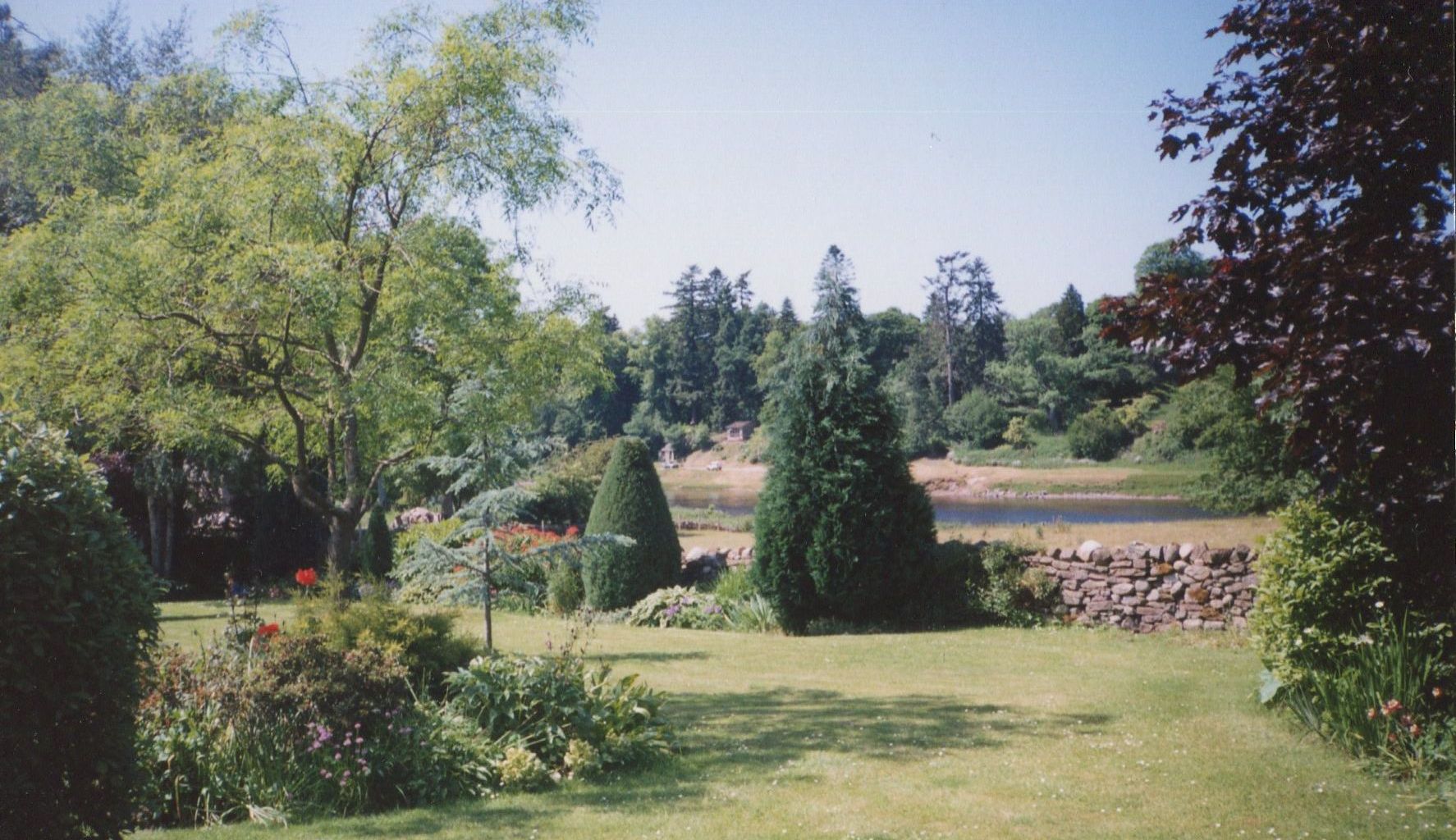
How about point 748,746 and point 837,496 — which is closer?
point 748,746

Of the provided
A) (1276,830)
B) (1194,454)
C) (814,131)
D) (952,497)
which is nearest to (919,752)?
(1276,830)

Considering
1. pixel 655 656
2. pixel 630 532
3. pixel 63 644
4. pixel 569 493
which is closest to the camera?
pixel 63 644

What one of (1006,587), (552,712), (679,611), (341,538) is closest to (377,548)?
(679,611)

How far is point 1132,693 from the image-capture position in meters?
7.98

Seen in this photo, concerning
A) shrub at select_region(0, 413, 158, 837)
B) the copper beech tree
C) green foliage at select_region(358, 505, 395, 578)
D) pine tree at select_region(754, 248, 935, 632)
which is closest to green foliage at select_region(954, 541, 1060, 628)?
pine tree at select_region(754, 248, 935, 632)

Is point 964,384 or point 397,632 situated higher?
point 964,384

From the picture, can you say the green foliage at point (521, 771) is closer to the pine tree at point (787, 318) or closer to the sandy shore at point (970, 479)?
the sandy shore at point (970, 479)

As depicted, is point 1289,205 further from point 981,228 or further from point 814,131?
point 814,131

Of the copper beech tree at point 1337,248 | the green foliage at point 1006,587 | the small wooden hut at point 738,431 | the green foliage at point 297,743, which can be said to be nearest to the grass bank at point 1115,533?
the green foliage at point 1006,587

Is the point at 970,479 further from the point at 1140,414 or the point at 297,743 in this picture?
the point at 297,743

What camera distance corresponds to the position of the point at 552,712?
627cm

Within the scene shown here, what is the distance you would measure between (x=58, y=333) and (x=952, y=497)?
3503 cm

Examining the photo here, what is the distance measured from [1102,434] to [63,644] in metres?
38.1

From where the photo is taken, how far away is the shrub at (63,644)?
11.6 feet
